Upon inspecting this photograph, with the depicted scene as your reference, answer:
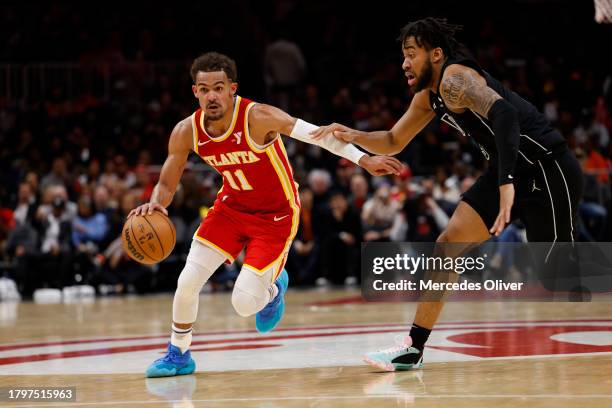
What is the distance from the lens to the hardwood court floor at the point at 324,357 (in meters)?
4.76

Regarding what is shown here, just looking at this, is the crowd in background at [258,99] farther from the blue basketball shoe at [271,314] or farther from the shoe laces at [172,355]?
the shoe laces at [172,355]

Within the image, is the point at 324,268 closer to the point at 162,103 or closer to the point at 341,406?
the point at 162,103

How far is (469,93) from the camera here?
5.44 m

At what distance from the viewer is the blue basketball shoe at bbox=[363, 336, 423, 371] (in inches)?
223

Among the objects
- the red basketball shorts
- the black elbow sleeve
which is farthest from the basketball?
the black elbow sleeve

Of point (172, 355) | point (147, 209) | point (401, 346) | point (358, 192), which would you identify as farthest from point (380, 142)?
point (358, 192)

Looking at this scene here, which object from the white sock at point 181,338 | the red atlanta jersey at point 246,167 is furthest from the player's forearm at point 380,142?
the white sock at point 181,338

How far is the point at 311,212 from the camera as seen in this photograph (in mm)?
13805

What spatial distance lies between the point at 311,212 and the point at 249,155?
7834 millimetres

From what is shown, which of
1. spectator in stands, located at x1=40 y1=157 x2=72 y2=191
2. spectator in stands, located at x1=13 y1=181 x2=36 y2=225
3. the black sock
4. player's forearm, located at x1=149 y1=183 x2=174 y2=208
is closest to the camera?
the black sock

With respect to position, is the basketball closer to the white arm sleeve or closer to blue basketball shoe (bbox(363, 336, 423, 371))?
the white arm sleeve

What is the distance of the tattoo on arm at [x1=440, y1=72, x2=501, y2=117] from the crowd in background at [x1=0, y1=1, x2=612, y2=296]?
440 cm

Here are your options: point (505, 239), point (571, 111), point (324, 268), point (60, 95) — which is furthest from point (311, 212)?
point (60, 95)

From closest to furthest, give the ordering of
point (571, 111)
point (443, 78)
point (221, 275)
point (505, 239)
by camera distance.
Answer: point (443, 78), point (505, 239), point (221, 275), point (571, 111)
